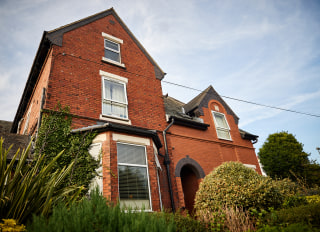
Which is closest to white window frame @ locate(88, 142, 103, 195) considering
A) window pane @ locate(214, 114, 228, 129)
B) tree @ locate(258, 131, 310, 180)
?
window pane @ locate(214, 114, 228, 129)

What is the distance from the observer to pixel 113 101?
1002cm

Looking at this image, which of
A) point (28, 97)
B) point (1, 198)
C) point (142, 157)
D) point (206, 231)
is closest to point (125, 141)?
point (142, 157)

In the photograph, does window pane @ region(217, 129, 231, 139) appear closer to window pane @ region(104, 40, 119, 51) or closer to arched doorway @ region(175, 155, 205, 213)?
arched doorway @ region(175, 155, 205, 213)

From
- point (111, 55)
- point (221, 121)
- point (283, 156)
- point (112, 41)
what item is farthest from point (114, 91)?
point (283, 156)

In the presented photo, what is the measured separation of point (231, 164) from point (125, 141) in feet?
14.7

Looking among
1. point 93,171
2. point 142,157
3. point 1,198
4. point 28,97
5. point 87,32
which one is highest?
point 87,32

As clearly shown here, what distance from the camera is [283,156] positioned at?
2122 cm

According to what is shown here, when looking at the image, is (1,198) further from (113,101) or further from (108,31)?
(108,31)

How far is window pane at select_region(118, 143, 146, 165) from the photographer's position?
25.3 ft

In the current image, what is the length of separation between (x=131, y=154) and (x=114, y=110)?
2.78 metres

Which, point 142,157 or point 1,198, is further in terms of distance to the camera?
point 142,157

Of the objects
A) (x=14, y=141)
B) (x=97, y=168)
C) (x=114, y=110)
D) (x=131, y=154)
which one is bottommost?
(x=97, y=168)

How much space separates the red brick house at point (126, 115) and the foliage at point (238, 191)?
5.90ft

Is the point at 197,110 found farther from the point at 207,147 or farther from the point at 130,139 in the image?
the point at 130,139
